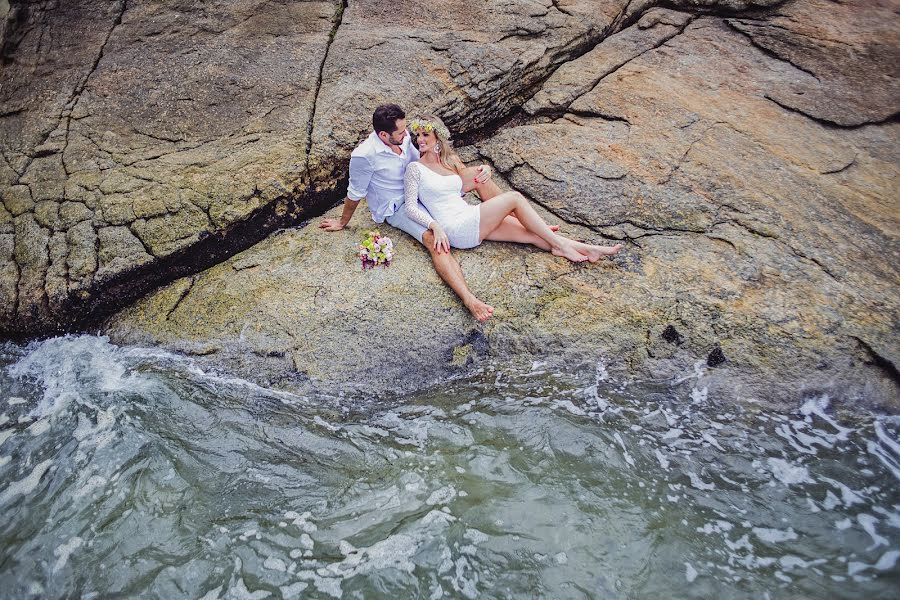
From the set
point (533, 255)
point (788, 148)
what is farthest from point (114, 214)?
point (788, 148)

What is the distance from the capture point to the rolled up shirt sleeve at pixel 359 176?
15.6 ft

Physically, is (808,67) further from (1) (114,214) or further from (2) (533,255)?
(1) (114,214)

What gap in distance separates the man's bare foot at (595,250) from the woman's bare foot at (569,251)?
1.2 inches

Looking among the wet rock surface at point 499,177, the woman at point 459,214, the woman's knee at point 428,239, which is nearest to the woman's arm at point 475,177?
the woman at point 459,214

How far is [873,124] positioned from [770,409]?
3.74 meters

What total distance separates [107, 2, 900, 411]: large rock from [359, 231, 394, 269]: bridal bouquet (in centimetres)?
12

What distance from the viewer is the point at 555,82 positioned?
247 inches

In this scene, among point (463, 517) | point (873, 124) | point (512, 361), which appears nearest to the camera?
point (463, 517)

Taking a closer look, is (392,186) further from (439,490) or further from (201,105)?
(439,490)

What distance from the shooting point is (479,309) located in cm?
442

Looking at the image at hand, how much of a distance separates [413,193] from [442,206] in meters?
0.27

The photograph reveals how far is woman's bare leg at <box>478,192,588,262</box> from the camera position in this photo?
187 inches

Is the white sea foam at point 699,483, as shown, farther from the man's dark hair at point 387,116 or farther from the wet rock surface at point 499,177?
the man's dark hair at point 387,116

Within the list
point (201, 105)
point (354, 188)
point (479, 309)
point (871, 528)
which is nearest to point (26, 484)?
point (354, 188)
